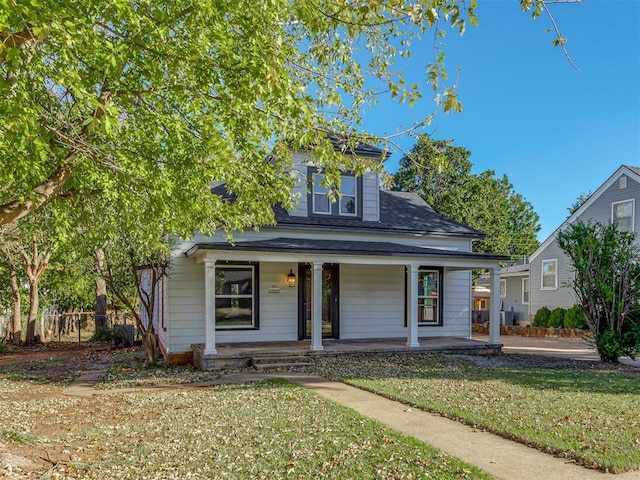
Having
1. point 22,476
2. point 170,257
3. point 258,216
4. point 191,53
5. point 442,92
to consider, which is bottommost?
point 22,476

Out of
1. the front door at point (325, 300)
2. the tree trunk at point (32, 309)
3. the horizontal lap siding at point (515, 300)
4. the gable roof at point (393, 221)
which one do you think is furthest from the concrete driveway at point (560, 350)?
the tree trunk at point (32, 309)

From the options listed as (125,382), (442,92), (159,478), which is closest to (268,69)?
(442,92)

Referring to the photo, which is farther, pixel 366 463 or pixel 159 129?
pixel 159 129

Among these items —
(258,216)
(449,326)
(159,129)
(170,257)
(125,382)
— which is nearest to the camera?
(159,129)

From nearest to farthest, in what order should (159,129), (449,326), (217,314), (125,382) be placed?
(159,129) → (125,382) → (217,314) → (449,326)

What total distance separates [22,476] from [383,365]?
298 inches

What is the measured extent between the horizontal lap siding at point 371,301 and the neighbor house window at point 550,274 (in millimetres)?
13112

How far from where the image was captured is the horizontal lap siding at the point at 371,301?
1302 cm

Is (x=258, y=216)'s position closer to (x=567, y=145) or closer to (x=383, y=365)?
(x=383, y=365)

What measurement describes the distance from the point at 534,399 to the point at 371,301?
6.66 metres

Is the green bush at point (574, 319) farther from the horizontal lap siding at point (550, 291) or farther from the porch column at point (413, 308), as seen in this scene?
the porch column at point (413, 308)

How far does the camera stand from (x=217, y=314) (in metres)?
11.8

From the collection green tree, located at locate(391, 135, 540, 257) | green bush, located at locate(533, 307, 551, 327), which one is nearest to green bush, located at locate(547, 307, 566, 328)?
green bush, located at locate(533, 307, 551, 327)

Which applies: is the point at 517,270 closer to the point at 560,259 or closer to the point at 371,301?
the point at 560,259
